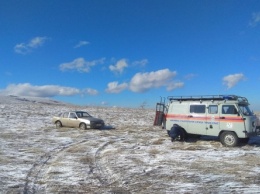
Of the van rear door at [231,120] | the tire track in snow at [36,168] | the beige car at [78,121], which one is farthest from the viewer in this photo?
the beige car at [78,121]

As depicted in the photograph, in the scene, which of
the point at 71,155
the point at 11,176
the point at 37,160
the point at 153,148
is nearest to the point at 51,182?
the point at 11,176

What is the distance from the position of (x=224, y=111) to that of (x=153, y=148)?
4.29 m

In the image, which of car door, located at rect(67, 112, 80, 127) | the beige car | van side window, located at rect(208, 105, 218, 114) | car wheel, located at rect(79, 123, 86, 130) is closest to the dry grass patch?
van side window, located at rect(208, 105, 218, 114)

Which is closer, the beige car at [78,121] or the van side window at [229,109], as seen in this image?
the van side window at [229,109]

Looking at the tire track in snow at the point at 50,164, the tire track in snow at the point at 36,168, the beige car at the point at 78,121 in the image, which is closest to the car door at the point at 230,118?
the tire track in snow at the point at 50,164

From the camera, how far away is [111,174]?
10055mm

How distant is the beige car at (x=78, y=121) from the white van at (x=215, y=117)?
7651 mm

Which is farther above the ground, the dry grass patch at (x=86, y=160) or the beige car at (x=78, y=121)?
the beige car at (x=78, y=121)

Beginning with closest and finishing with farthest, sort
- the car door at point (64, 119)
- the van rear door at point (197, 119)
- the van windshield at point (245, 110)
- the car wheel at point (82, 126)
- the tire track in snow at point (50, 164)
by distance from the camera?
the tire track in snow at point (50, 164) → the van windshield at point (245, 110) → the van rear door at point (197, 119) → the car wheel at point (82, 126) → the car door at point (64, 119)

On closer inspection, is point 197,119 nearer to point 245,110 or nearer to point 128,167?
point 245,110

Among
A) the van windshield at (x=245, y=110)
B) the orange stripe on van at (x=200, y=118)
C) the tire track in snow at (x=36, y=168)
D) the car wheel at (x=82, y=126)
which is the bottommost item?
the tire track in snow at (x=36, y=168)

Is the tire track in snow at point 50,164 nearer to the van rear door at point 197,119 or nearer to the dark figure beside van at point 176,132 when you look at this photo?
the dark figure beside van at point 176,132

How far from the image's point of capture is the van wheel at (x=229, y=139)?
15.9 m

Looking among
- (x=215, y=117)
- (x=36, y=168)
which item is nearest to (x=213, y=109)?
(x=215, y=117)
